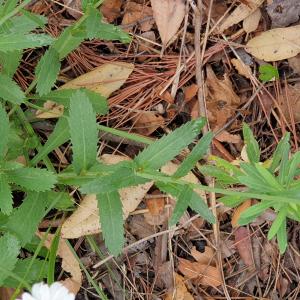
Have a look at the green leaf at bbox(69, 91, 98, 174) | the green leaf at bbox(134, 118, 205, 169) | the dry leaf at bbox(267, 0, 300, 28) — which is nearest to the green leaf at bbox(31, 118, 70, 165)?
the green leaf at bbox(69, 91, 98, 174)

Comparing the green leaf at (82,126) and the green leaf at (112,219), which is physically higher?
the green leaf at (82,126)

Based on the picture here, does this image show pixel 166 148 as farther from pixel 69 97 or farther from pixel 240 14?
pixel 240 14

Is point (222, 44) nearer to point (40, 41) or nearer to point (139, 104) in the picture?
point (139, 104)

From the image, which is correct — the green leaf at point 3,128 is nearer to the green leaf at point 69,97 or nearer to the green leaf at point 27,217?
the green leaf at point 27,217

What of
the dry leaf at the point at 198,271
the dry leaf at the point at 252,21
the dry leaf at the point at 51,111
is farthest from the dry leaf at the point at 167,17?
the dry leaf at the point at 198,271

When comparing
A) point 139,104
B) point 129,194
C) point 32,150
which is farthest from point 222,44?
point 32,150

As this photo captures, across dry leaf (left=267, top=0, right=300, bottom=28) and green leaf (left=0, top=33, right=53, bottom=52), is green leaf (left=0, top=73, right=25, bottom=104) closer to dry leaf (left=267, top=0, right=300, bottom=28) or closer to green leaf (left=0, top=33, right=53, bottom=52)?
green leaf (left=0, top=33, right=53, bottom=52)
